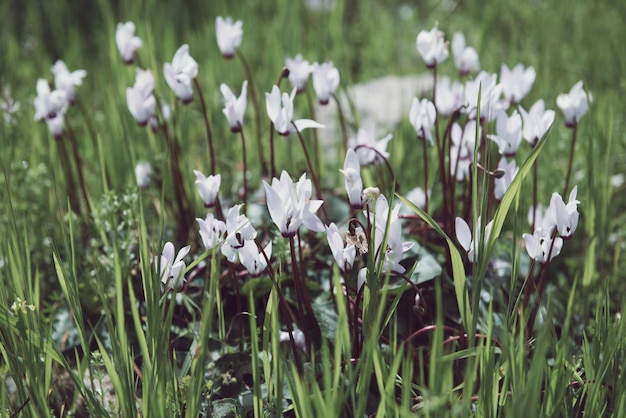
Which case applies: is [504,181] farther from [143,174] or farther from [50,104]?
[50,104]

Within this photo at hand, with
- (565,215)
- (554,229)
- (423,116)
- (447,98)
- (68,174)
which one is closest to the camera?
(565,215)

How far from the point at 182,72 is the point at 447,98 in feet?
2.65

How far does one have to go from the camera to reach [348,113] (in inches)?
150

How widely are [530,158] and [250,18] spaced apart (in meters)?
3.06

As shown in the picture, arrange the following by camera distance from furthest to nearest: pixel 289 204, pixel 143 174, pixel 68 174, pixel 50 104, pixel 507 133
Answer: pixel 68 174
pixel 143 174
pixel 50 104
pixel 507 133
pixel 289 204

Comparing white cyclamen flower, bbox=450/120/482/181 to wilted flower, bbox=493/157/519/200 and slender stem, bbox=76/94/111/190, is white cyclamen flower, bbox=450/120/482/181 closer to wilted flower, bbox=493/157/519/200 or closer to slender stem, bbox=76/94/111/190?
wilted flower, bbox=493/157/519/200

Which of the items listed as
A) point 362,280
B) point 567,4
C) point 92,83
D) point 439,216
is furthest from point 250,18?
point 362,280

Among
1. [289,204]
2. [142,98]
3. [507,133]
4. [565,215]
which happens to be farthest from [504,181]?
[142,98]

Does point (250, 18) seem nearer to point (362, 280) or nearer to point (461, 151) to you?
point (461, 151)

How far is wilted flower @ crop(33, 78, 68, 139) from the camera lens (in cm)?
233

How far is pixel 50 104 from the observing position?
234cm

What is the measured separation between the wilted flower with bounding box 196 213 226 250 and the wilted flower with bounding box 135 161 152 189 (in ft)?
2.70

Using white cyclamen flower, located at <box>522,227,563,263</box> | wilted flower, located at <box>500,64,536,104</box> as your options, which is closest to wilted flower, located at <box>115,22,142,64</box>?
wilted flower, located at <box>500,64,536,104</box>

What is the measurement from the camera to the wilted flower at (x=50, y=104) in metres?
2.33
